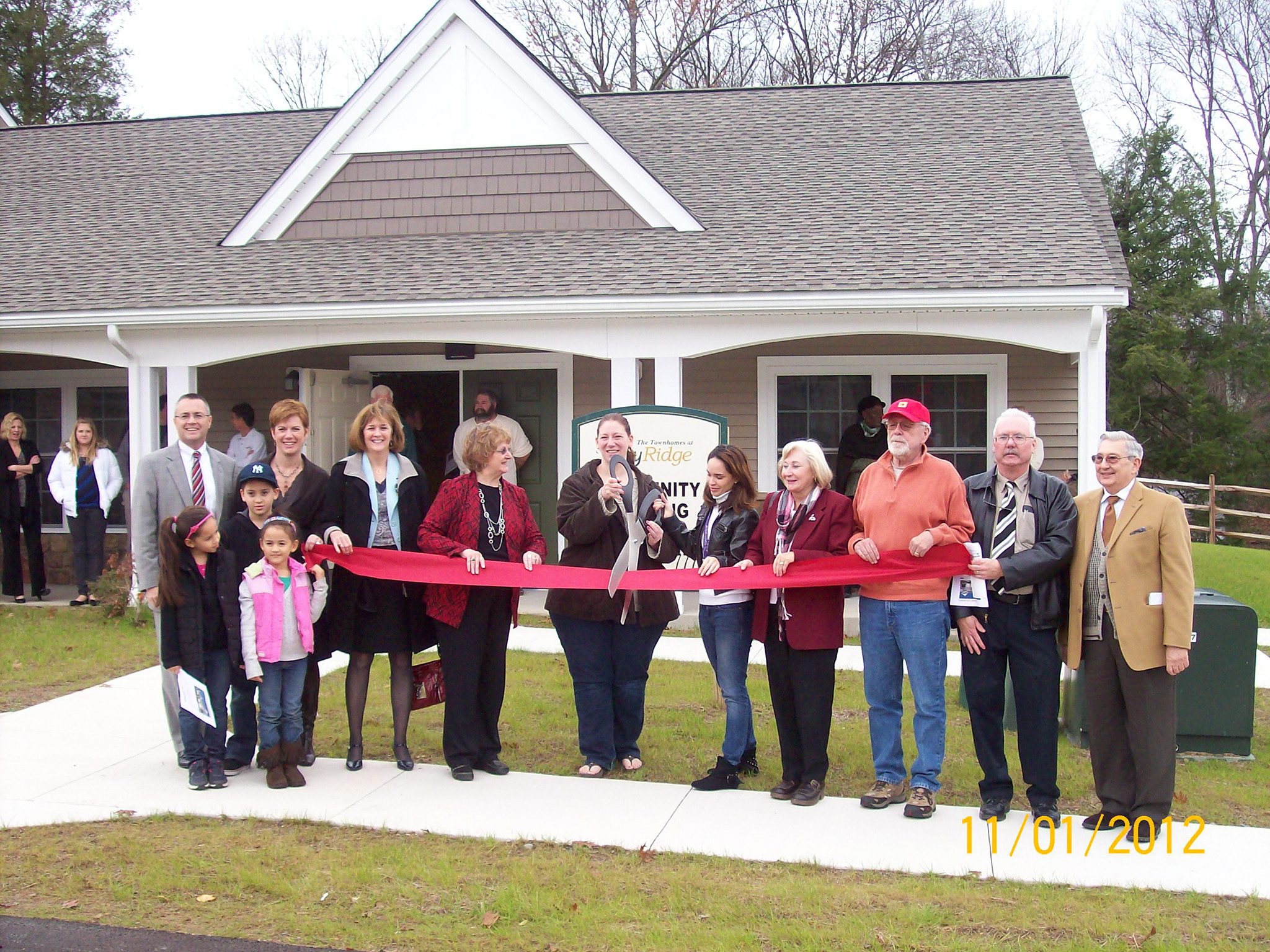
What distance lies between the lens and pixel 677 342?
392 inches

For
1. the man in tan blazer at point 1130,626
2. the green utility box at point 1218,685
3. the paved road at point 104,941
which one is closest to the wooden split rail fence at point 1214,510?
the green utility box at point 1218,685

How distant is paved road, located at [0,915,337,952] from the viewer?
3.93 metres

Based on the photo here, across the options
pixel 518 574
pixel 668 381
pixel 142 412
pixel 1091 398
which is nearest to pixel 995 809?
pixel 518 574

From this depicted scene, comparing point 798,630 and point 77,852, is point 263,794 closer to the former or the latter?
point 77,852

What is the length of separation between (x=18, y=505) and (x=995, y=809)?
9724 mm

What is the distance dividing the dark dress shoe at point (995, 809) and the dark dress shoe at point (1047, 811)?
12 centimetres

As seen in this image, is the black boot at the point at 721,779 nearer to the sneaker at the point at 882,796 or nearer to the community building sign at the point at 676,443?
the sneaker at the point at 882,796

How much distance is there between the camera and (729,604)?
561 centimetres

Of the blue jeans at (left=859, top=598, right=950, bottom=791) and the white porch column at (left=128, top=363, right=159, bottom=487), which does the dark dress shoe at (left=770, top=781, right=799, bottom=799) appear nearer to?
the blue jeans at (left=859, top=598, right=950, bottom=791)

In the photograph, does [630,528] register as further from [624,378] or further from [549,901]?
[624,378]

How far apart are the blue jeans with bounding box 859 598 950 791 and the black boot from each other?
2.41 ft

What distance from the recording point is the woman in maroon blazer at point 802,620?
17.5 feet

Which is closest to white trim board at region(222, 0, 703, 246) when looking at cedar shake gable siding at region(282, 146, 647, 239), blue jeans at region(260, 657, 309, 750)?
cedar shake gable siding at region(282, 146, 647, 239)

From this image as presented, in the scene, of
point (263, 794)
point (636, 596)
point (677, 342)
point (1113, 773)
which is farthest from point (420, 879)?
point (677, 342)
